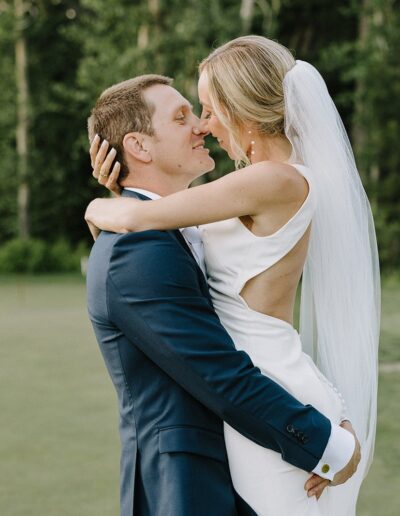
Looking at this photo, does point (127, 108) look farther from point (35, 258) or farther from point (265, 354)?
point (35, 258)

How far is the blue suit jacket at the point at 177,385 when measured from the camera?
2.02 metres

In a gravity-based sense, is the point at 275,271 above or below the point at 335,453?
above

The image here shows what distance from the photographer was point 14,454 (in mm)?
5621

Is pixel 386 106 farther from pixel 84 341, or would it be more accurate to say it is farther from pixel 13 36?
pixel 84 341

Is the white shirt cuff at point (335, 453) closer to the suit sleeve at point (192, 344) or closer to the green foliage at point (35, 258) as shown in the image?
the suit sleeve at point (192, 344)

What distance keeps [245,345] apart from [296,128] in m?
0.59

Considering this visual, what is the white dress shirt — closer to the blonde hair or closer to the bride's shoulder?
the bride's shoulder

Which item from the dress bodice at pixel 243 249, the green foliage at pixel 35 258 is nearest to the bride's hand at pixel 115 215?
the dress bodice at pixel 243 249

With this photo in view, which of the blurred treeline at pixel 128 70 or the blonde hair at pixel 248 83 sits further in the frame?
the blurred treeline at pixel 128 70

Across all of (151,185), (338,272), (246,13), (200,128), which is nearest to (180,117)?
(200,128)

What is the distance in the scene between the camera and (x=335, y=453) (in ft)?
6.89

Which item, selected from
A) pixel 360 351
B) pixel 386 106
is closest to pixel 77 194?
pixel 386 106

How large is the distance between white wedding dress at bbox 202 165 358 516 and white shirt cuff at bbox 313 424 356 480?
62mm

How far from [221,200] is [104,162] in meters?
0.36
